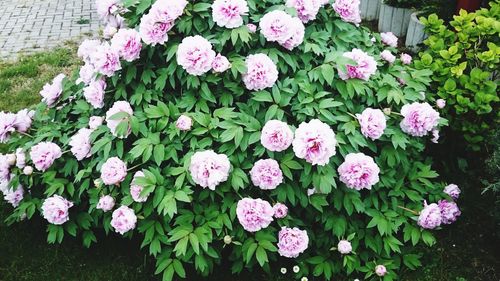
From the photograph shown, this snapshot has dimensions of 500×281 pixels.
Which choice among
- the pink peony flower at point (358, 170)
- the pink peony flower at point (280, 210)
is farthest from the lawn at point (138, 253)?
the pink peony flower at point (358, 170)

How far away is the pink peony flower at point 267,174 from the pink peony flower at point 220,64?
557mm

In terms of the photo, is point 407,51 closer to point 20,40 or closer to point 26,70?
point 26,70

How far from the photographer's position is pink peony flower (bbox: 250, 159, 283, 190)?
103 inches

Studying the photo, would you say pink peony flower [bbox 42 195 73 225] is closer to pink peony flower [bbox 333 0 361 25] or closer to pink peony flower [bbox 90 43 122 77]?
pink peony flower [bbox 90 43 122 77]

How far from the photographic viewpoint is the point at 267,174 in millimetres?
2605

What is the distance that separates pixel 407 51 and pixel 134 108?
11.6 ft

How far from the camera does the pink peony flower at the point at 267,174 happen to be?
2611 mm

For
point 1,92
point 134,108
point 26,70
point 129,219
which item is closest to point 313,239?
point 129,219

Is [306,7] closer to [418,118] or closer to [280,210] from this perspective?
[418,118]

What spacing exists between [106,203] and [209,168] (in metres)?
0.65

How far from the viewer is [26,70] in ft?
18.9

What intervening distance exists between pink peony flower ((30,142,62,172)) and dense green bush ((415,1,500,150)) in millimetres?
2417

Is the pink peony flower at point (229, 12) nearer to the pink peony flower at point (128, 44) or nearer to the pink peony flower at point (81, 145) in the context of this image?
the pink peony flower at point (128, 44)

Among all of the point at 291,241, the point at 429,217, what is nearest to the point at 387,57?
the point at 429,217
